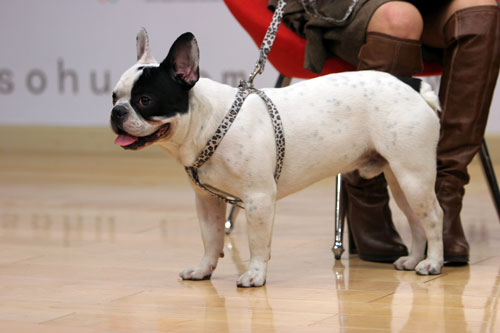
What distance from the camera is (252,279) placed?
5.10 ft

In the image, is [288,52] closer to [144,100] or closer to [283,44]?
[283,44]

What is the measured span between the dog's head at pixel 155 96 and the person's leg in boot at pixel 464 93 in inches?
23.8

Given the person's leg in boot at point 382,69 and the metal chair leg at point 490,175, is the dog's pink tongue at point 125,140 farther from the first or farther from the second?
the metal chair leg at point 490,175

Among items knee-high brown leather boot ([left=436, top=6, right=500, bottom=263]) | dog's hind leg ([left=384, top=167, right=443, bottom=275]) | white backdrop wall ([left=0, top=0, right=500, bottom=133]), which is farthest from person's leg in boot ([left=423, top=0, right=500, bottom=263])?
white backdrop wall ([left=0, top=0, right=500, bottom=133])

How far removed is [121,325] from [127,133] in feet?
1.18

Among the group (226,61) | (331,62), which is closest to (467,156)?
(331,62)

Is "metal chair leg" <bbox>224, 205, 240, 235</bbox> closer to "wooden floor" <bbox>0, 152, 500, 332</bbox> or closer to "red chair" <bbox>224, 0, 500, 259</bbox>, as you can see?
"wooden floor" <bbox>0, 152, 500, 332</bbox>

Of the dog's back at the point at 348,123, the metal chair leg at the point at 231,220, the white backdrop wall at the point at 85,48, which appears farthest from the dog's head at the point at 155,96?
the white backdrop wall at the point at 85,48

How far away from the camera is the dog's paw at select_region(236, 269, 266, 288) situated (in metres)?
1.55

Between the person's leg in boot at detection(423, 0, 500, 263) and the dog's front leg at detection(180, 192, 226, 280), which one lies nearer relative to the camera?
the dog's front leg at detection(180, 192, 226, 280)

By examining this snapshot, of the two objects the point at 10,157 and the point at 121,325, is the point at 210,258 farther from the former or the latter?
the point at 10,157

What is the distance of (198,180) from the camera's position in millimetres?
1565

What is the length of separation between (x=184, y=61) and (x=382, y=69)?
1.66 ft

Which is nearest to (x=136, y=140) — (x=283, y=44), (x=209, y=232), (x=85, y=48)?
(x=209, y=232)
